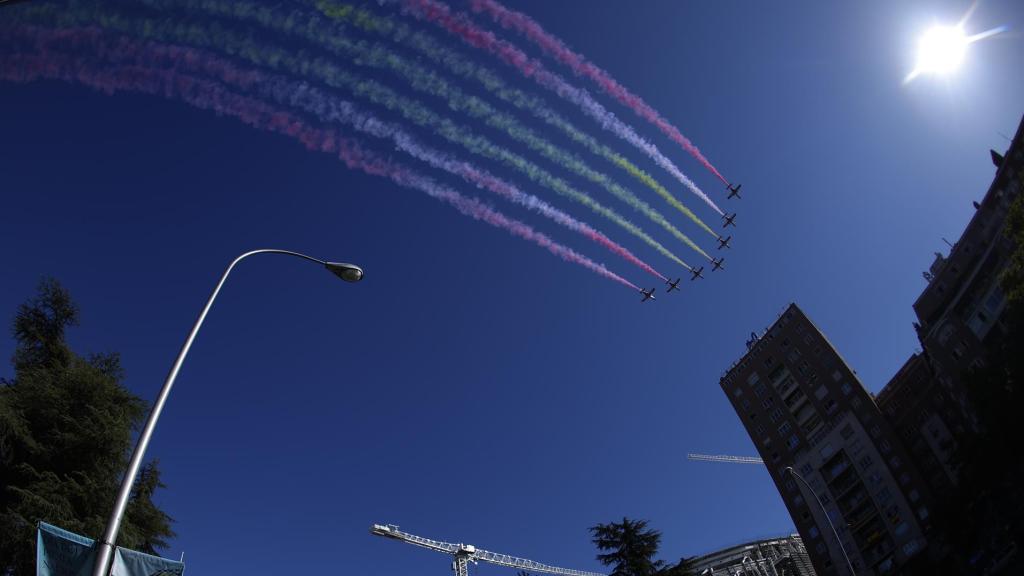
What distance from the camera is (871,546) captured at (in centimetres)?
5656

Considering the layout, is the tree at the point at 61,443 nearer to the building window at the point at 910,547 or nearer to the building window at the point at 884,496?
the building window at the point at 910,547

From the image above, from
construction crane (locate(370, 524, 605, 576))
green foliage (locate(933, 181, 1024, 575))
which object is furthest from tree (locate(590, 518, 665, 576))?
construction crane (locate(370, 524, 605, 576))

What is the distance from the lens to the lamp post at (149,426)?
292 inches

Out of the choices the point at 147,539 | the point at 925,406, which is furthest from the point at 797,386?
the point at 147,539

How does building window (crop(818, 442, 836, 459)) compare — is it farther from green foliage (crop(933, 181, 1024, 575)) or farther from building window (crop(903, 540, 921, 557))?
green foliage (crop(933, 181, 1024, 575))

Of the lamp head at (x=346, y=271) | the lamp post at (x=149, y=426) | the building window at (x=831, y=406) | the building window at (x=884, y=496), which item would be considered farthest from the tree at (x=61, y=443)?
the building window at (x=831, y=406)

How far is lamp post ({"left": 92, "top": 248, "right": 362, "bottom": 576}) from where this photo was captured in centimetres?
742

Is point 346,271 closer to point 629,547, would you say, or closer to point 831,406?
point 629,547

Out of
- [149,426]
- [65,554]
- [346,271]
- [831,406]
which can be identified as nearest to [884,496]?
[831,406]

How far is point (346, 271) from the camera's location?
43.7ft

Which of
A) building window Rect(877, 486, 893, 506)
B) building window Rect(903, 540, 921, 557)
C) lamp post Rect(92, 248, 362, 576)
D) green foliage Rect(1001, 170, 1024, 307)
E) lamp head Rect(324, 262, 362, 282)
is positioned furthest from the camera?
building window Rect(877, 486, 893, 506)

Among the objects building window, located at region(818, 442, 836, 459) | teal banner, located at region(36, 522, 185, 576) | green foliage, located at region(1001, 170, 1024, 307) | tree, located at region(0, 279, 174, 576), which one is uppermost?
building window, located at region(818, 442, 836, 459)

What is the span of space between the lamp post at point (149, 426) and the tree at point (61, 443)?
11.2 meters

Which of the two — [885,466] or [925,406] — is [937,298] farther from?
[885,466]
